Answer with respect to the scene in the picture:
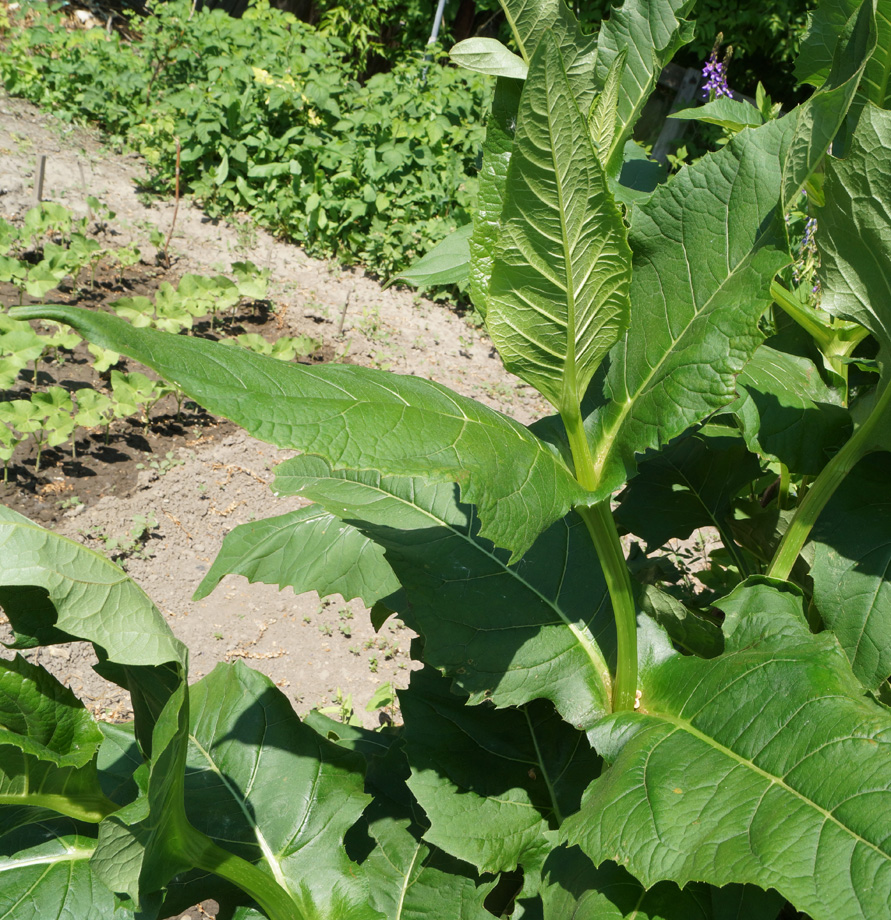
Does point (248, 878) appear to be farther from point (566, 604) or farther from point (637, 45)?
point (637, 45)

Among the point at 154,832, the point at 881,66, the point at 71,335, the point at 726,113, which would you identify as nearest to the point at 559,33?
the point at 881,66

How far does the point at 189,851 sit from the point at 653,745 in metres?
0.54

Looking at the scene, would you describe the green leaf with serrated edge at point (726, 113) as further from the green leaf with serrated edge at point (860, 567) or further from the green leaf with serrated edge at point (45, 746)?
the green leaf with serrated edge at point (45, 746)

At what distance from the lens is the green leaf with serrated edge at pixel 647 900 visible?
930 mm

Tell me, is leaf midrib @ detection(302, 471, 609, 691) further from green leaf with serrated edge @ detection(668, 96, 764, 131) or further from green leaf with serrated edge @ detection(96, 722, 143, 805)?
green leaf with serrated edge @ detection(668, 96, 764, 131)

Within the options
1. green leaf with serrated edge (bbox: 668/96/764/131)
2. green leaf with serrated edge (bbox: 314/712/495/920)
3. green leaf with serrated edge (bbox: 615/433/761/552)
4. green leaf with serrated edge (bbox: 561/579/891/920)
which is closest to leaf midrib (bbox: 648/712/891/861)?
green leaf with serrated edge (bbox: 561/579/891/920)

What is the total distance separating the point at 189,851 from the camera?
0.95 metres

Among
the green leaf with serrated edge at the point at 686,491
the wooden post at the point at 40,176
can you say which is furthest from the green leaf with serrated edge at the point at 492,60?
the wooden post at the point at 40,176

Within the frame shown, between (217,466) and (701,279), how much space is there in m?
3.83

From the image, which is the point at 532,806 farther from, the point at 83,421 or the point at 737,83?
the point at 737,83

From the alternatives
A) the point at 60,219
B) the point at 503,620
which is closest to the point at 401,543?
the point at 503,620

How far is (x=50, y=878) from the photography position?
1018 mm

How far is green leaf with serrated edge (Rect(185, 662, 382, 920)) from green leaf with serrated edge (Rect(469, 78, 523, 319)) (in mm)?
772

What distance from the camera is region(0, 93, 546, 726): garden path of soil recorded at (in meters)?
3.45
